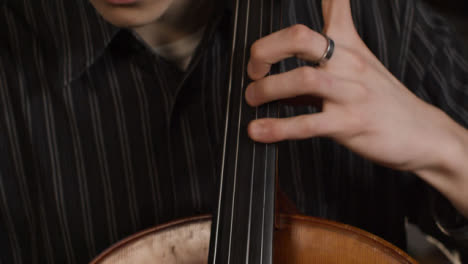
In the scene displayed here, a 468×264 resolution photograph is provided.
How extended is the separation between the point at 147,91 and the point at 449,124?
0.46 m

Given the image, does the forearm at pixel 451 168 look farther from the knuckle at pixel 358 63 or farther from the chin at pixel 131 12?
the chin at pixel 131 12

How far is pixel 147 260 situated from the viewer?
0.54 m

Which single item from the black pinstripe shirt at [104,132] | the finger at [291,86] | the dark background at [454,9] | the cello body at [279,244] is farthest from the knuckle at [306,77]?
the dark background at [454,9]

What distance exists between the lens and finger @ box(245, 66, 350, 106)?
0.49 meters

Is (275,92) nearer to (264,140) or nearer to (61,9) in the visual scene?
(264,140)

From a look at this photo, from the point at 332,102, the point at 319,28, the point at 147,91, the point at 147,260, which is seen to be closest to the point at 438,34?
the point at 319,28

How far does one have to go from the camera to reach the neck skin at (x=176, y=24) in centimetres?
80

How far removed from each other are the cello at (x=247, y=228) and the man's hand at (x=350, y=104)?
1.3 inches

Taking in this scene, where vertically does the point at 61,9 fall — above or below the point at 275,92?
above

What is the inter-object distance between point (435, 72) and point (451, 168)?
0.23m

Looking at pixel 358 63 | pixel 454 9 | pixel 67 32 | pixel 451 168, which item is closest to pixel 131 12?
pixel 67 32

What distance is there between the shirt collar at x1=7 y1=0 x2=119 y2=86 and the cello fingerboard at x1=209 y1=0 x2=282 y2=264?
0.29 m

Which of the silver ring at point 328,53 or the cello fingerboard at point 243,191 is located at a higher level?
the silver ring at point 328,53

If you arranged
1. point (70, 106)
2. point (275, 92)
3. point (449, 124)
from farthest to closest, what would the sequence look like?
point (70, 106)
point (449, 124)
point (275, 92)
